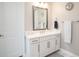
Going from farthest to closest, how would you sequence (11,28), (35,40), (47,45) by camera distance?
(47,45)
(35,40)
(11,28)

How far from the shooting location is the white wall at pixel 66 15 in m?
2.17

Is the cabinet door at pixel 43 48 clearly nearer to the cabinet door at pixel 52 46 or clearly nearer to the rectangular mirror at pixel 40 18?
the cabinet door at pixel 52 46

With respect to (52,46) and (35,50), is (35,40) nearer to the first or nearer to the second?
(35,50)

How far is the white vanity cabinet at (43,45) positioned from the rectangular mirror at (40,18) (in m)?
0.33

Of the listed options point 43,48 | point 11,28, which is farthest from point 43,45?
point 11,28

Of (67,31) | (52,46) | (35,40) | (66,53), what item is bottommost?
(66,53)

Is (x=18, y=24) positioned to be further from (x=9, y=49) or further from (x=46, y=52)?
(x=46, y=52)

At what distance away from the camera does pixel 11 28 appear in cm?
175

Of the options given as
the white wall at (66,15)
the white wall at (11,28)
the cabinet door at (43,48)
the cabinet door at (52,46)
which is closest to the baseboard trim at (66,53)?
the white wall at (66,15)

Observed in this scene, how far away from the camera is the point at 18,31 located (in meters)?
1.81

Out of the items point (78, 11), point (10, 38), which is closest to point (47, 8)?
point (78, 11)

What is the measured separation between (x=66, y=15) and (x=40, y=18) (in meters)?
0.64

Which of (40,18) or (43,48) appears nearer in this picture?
(43,48)

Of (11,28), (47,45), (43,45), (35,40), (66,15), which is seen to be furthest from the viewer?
(66,15)
